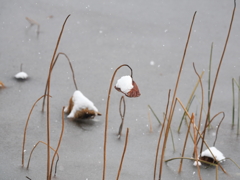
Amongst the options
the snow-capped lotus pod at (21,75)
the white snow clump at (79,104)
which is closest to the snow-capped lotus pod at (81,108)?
the white snow clump at (79,104)

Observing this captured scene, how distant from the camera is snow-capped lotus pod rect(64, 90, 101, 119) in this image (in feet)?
5.44

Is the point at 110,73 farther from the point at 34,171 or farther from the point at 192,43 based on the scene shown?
the point at 34,171

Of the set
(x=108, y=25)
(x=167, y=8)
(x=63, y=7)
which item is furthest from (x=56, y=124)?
(x=167, y=8)

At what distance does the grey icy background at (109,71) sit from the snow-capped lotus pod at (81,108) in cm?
5

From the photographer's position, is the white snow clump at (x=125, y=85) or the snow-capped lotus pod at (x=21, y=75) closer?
the white snow clump at (x=125, y=85)

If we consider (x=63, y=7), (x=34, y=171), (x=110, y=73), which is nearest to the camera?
(x=34, y=171)

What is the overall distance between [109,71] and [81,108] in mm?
695

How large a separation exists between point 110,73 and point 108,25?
755 millimetres

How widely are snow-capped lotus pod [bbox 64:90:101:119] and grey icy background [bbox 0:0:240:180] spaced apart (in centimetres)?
5

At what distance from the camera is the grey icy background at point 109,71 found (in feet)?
4.57

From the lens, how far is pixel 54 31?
2.78 m

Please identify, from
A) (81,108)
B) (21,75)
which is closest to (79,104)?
(81,108)

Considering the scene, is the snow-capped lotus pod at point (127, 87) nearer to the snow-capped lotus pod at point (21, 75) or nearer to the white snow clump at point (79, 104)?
the white snow clump at point (79, 104)

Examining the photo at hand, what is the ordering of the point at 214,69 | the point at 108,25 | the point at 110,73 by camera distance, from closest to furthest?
the point at 110,73 < the point at 214,69 < the point at 108,25
